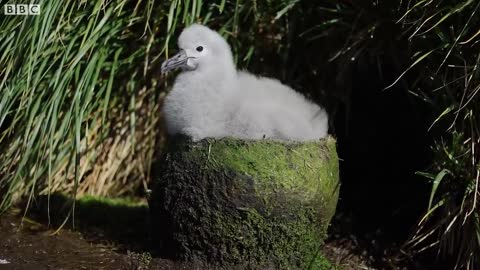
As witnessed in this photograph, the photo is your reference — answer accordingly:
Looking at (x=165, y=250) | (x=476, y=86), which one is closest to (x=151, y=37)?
(x=165, y=250)

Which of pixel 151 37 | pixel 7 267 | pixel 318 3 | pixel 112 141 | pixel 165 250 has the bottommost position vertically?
pixel 7 267

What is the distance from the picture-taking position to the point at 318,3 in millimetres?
4301

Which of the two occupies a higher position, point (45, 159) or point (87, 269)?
point (45, 159)

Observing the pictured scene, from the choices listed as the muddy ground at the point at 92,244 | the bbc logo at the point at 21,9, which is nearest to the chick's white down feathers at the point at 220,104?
the muddy ground at the point at 92,244

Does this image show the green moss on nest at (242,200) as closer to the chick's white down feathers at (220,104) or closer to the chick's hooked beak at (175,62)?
the chick's white down feathers at (220,104)

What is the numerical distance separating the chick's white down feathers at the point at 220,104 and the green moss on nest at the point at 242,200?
6 centimetres

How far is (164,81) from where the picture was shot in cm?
443

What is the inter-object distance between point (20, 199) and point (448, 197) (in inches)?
88.7

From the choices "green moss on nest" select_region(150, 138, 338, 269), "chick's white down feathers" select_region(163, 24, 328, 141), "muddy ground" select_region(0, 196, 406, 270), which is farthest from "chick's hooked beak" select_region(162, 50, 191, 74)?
"muddy ground" select_region(0, 196, 406, 270)

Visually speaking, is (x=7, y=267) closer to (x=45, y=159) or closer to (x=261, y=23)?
(x=45, y=159)

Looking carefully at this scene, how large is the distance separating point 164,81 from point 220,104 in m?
1.28

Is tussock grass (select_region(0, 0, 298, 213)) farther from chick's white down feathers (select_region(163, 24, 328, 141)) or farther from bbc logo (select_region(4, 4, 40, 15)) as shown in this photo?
chick's white down feathers (select_region(163, 24, 328, 141))

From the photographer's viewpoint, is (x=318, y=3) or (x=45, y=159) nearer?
(x=45, y=159)

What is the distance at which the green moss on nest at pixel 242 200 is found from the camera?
3174mm
